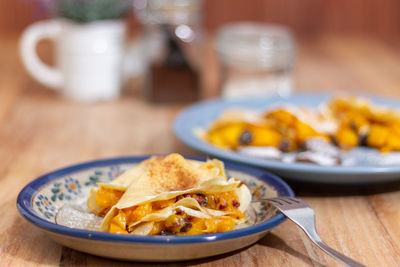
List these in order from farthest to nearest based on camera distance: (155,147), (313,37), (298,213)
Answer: (313,37)
(155,147)
(298,213)

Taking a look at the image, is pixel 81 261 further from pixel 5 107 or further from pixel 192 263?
pixel 5 107

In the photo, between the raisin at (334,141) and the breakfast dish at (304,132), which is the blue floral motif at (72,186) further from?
the raisin at (334,141)

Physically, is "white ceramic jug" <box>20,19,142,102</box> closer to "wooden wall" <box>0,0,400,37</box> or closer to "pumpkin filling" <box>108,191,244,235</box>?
"pumpkin filling" <box>108,191,244,235</box>

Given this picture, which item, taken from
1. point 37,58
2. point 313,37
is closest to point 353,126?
point 37,58

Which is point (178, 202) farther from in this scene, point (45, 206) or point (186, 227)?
point (45, 206)

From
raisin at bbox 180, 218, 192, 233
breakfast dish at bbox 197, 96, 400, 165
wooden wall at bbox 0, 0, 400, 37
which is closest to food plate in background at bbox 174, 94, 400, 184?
breakfast dish at bbox 197, 96, 400, 165

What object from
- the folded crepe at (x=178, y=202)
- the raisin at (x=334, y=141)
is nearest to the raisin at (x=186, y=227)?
the folded crepe at (x=178, y=202)
